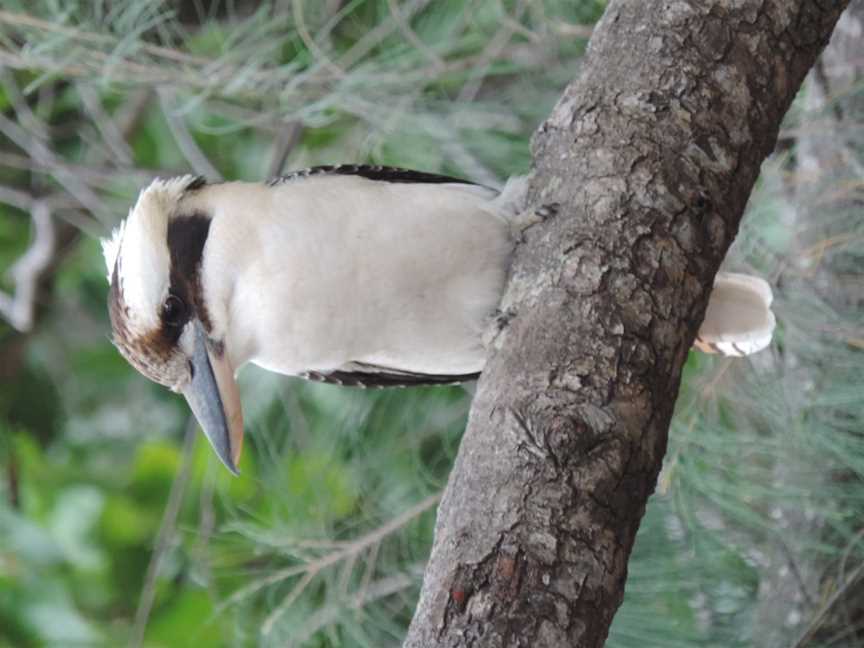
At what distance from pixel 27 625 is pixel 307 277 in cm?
142

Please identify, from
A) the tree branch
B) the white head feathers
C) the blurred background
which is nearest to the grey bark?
the blurred background

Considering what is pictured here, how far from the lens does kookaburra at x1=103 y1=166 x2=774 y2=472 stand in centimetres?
152

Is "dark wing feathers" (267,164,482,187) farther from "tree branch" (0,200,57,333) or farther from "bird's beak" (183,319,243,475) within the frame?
"tree branch" (0,200,57,333)

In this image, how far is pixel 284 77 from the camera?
1899mm

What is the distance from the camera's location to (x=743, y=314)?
68.3 inches

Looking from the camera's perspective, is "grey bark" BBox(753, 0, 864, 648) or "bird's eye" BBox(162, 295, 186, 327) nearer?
"bird's eye" BBox(162, 295, 186, 327)

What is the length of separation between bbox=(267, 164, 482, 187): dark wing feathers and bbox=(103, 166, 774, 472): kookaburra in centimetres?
3

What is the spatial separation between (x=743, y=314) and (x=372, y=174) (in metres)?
0.54

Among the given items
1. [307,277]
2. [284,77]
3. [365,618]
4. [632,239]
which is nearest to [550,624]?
[632,239]

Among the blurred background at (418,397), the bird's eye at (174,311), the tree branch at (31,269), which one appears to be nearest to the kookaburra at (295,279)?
the bird's eye at (174,311)

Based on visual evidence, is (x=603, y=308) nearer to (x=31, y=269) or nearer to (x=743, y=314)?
(x=743, y=314)

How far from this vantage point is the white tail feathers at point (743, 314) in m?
1.71

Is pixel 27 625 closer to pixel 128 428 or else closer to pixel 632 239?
pixel 128 428

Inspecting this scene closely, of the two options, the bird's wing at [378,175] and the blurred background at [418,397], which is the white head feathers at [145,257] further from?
the blurred background at [418,397]
